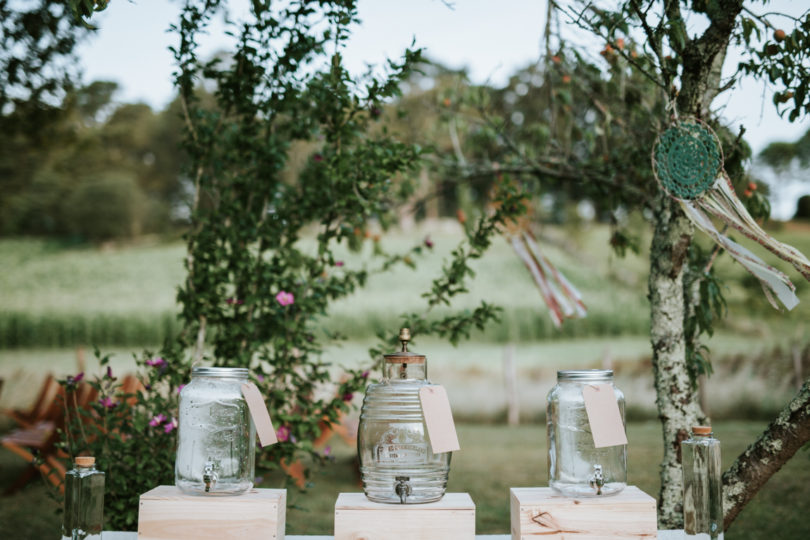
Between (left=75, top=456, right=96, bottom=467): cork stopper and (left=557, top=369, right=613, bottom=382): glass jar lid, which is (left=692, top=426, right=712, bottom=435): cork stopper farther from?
(left=75, top=456, right=96, bottom=467): cork stopper

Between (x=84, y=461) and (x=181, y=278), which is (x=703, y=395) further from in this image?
(x=84, y=461)

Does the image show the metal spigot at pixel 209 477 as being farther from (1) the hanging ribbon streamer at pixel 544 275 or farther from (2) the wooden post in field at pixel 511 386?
(2) the wooden post in field at pixel 511 386

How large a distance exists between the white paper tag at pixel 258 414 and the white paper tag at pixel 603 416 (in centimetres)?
64

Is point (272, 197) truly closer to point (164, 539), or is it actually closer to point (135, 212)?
point (164, 539)

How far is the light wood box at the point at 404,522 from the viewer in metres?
1.31

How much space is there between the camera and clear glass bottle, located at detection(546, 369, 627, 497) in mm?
1389

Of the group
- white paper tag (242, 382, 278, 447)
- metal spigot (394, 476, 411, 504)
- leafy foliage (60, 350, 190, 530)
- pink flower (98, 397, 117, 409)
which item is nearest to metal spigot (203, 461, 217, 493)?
white paper tag (242, 382, 278, 447)

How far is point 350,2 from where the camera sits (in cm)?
212

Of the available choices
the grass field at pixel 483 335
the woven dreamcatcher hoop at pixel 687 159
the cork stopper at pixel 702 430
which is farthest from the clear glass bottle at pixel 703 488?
the grass field at pixel 483 335

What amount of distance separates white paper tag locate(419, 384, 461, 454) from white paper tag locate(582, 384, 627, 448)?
0.88 ft

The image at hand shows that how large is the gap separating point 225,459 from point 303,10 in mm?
1614

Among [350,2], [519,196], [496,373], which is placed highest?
[350,2]

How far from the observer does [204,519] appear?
1323 millimetres

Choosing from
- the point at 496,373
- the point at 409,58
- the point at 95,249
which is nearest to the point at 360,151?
the point at 409,58
